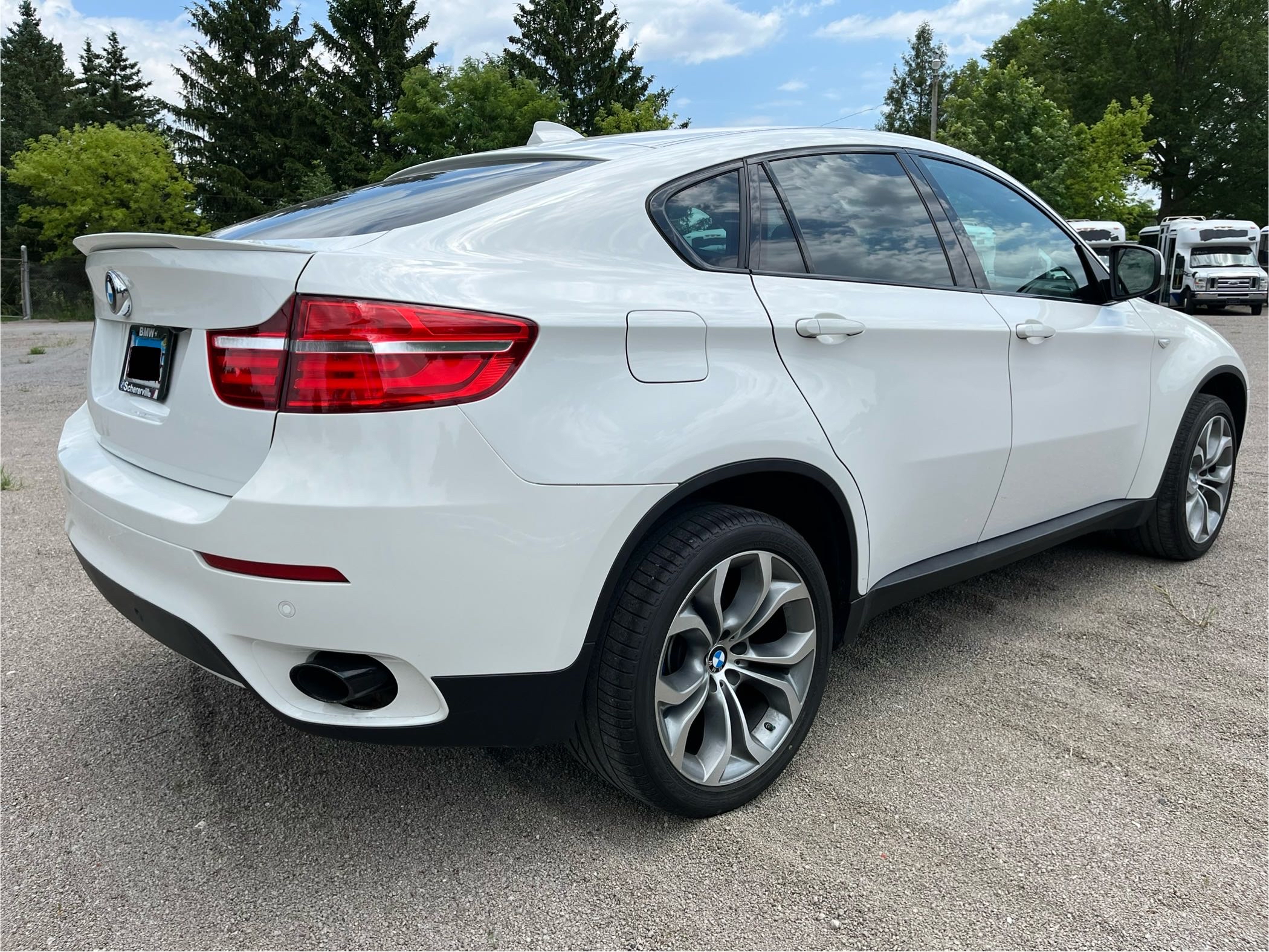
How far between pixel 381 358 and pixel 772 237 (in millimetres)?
1157

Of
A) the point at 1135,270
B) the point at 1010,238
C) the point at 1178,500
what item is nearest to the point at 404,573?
the point at 1010,238

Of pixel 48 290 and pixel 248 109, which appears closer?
pixel 48 290

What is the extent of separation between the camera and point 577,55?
1841 inches

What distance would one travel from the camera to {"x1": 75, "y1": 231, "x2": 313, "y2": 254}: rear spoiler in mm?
1945

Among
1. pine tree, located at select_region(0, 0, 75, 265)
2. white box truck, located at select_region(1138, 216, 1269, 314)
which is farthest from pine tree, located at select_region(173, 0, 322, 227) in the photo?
white box truck, located at select_region(1138, 216, 1269, 314)

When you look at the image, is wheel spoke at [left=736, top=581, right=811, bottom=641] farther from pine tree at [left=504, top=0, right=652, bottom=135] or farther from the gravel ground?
pine tree at [left=504, top=0, right=652, bottom=135]

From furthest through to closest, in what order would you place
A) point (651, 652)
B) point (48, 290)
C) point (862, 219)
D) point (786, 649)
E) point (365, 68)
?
1. point (365, 68)
2. point (48, 290)
3. point (862, 219)
4. point (786, 649)
5. point (651, 652)

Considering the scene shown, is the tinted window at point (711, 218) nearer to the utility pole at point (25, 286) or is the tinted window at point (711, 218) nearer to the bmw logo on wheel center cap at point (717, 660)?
the bmw logo on wheel center cap at point (717, 660)

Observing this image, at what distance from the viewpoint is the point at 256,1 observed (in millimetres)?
44781

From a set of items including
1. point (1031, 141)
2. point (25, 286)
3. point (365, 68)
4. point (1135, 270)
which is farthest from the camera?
point (365, 68)

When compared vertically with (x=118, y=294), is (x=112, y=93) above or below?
above

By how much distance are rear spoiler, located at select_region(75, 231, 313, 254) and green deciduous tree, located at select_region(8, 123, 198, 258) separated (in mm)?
35980

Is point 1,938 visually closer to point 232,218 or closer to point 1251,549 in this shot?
point 1251,549

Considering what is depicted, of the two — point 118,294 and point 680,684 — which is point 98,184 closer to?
point 118,294
